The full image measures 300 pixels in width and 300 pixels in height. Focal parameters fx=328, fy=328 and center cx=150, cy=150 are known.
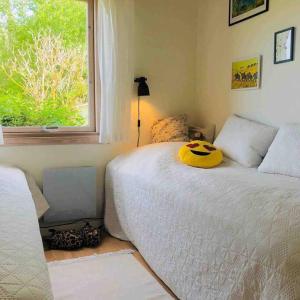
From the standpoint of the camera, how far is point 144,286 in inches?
80.1

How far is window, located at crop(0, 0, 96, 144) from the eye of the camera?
266 cm

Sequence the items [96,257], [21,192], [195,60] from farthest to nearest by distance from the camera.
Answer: [195,60]
[96,257]
[21,192]

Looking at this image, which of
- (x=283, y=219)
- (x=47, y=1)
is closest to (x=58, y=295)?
(x=283, y=219)

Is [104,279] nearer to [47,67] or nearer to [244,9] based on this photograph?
[47,67]

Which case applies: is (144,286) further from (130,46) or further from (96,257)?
(130,46)

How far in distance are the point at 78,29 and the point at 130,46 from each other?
1.58 feet

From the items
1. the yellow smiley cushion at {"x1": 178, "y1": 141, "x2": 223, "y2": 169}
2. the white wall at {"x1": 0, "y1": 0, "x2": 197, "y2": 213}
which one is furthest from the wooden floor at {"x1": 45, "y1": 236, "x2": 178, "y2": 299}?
the yellow smiley cushion at {"x1": 178, "y1": 141, "x2": 223, "y2": 169}

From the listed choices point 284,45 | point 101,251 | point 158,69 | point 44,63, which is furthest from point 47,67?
point 284,45

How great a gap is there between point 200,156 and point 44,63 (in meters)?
1.54

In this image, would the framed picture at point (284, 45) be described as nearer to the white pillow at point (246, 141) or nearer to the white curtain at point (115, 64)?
the white pillow at point (246, 141)

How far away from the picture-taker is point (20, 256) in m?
0.96

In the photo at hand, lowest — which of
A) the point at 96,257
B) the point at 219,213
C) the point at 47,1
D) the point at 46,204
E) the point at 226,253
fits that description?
the point at 96,257

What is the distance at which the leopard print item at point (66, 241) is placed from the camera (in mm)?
2559

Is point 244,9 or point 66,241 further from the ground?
point 244,9
